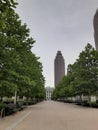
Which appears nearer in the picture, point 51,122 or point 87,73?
point 51,122

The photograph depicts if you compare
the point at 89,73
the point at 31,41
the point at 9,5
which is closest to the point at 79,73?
the point at 89,73

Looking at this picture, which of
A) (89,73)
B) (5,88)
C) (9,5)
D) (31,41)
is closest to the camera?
(9,5)

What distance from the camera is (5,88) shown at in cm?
1752

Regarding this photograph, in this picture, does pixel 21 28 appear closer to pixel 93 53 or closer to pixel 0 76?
pixel 0 76

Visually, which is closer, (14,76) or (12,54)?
(12,54)

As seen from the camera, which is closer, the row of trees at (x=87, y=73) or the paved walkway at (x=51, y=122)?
the paved walkway at (x=51, y=122)

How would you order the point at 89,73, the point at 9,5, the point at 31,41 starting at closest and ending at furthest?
the point at 9,5 → the point at 31,41 → the point at 89,73

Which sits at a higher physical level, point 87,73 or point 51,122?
point 87,73

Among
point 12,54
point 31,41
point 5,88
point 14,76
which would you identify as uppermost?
point 31,41

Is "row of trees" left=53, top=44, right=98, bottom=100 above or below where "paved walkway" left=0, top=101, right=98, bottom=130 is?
above

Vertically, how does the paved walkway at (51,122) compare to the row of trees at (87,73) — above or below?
below

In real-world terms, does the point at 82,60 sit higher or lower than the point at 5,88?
higher

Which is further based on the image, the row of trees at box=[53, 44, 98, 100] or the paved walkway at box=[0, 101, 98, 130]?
the row of trees at box=[53, 44, 98, 100]

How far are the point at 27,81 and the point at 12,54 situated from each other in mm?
4436
